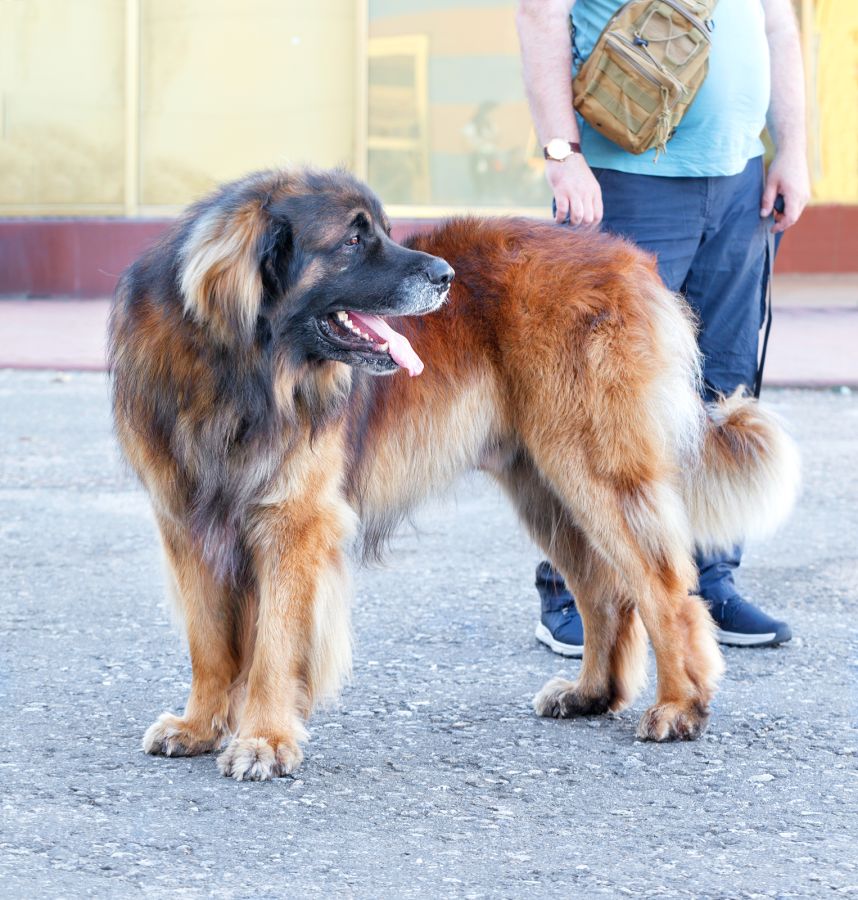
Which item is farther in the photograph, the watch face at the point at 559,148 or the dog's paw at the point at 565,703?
the watch face at the point at 559,148

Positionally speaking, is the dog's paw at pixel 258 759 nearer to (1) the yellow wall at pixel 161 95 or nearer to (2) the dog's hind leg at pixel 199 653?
(2) the dog's hind leg at pixel 199 653

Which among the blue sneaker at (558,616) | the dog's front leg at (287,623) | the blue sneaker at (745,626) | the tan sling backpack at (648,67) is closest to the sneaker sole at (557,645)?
the blue sneaker at (558,616)

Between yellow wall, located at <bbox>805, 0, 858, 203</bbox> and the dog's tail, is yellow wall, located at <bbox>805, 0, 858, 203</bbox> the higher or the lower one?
the higher one

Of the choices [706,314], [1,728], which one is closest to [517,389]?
[706,314]

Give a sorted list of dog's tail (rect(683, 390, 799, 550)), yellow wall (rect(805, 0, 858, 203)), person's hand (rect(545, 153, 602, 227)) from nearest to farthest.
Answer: dog's tail (rect(683, 390, 799, 550)), person's hand (rect(545, 153, 602, 227)), yellow wall (rect(805, 0, 858, 203))

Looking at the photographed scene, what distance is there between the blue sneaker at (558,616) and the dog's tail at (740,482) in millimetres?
667

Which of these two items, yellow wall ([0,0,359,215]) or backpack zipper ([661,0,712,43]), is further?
yellow wall ([0,0,359,215])

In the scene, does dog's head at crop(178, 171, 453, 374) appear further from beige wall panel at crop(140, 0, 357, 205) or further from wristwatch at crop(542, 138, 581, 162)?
beige wall panel at crop(140, 0, 357, 205)

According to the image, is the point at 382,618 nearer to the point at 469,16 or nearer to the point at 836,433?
the point at 836,433

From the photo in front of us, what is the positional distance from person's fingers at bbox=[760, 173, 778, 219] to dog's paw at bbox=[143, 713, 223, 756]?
2.43 m

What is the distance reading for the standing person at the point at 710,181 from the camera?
4312mm

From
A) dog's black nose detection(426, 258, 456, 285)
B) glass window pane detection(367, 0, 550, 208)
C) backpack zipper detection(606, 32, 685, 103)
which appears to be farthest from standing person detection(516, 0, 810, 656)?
glass window pane detection(367, 0, 550, 208)

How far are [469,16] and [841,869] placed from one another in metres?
12.2

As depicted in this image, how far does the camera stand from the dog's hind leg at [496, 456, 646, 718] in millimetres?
4055
